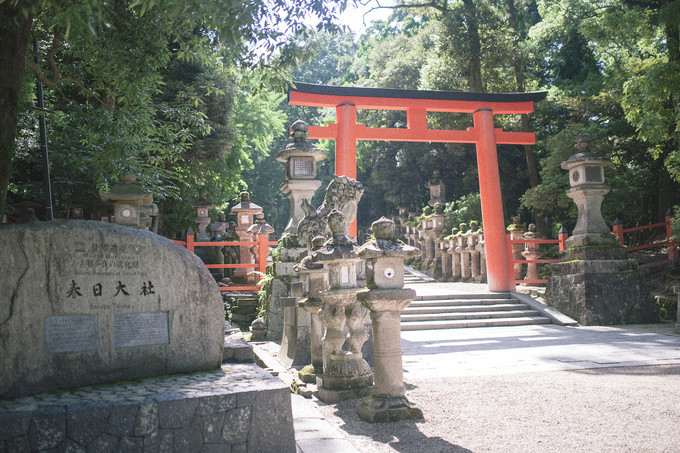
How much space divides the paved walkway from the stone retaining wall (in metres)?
0.40

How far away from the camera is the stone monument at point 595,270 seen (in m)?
9.48

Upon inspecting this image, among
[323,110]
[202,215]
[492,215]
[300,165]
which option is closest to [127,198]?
[300,165]

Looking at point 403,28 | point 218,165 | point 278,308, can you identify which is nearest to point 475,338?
point 278,308

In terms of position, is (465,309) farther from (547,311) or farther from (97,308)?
(97,308)

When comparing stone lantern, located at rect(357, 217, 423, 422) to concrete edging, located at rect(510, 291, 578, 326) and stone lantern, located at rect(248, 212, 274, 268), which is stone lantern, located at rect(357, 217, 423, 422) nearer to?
concrete edging, located at rect(510, 291, 578, 326)

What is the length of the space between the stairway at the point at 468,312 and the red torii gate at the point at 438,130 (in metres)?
0.92

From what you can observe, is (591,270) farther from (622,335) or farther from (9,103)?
(9,103)

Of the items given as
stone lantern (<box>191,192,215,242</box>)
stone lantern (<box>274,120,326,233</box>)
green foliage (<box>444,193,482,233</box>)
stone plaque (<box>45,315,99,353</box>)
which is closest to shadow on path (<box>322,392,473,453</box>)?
stone plaque (<box>45,315,99,353</box>)

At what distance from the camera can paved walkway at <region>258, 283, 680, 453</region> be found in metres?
4.11

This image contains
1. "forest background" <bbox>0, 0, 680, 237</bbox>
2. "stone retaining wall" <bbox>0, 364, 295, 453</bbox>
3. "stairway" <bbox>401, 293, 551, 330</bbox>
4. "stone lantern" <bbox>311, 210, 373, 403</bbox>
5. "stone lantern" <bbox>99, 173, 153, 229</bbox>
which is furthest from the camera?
"stairway" <bbox>401, 293, 551, 330</bbox>

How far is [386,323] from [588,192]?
24.0ft

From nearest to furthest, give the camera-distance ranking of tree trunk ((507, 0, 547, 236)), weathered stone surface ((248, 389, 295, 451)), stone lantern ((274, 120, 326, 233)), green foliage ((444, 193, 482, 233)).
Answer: weathered stone surface ((248, 389, 295, 451)) → stone lantern ((274, 120, 326, 233)) → tree trunk ((507, 0, 547, 236)) → green foliage ((444, 193, 482, 233))

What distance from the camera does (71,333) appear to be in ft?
11.7

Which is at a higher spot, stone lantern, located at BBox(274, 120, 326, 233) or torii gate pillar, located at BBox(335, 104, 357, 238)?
torii gate pillar, located at BBox(335, 104, 357, 238)
